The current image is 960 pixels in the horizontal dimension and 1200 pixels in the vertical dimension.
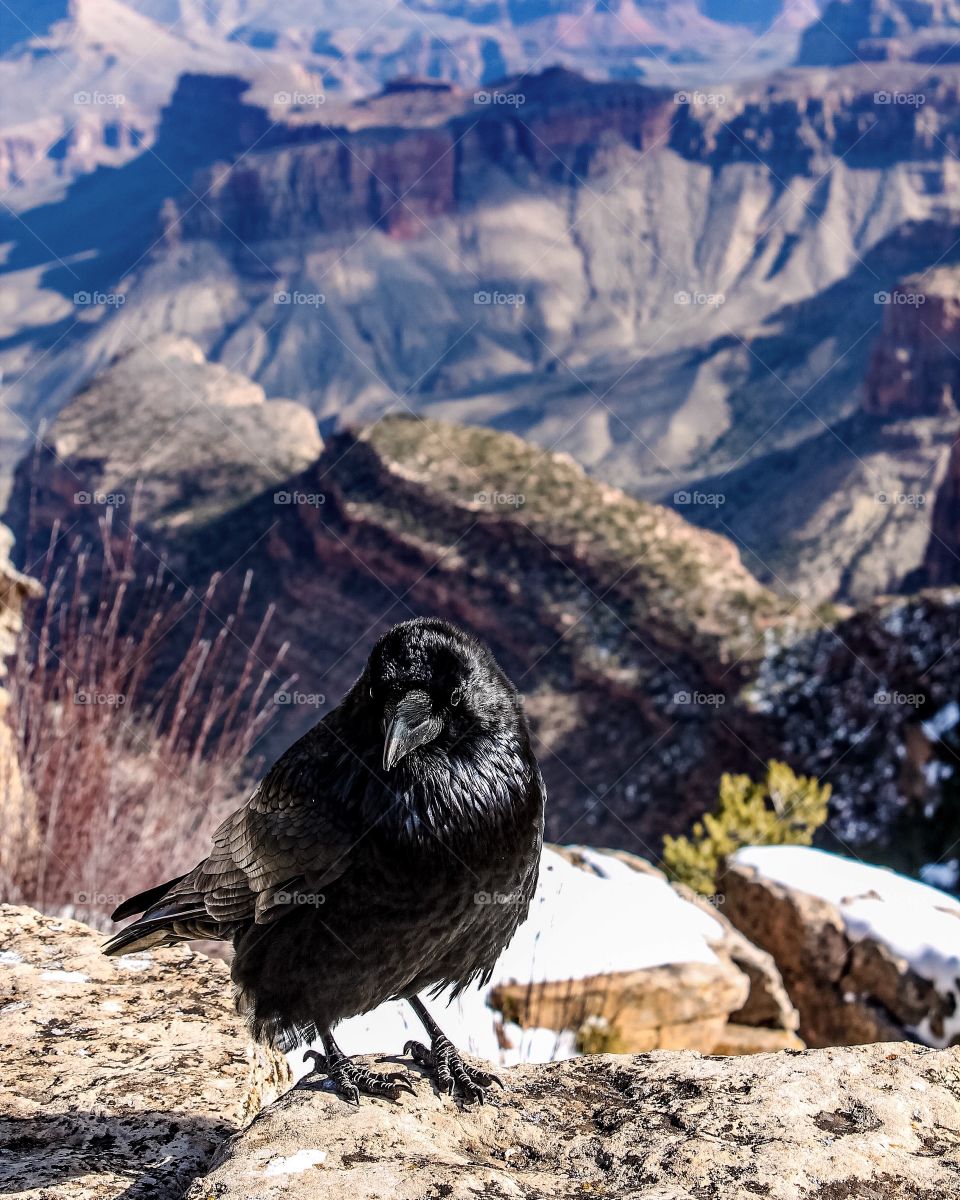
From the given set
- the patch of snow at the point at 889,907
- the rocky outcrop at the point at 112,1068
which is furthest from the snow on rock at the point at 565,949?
the rocky outcrop at the point at 112,1068

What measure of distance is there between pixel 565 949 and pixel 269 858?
2.84 m

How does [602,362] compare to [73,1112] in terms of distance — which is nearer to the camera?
[73,1112]

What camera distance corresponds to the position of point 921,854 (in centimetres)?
1711

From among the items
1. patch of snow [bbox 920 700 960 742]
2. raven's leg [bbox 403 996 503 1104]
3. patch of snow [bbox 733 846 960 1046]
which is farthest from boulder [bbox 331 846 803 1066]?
patch of snow [bbox 920 700 960 742]

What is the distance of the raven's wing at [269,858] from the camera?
311cm

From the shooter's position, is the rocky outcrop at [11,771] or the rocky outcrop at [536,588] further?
the rocky outcrop at [536,588]

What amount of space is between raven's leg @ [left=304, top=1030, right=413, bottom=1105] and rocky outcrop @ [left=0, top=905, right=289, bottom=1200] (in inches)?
14.9

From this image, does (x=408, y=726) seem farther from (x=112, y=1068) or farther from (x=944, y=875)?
(x=944, y=875)

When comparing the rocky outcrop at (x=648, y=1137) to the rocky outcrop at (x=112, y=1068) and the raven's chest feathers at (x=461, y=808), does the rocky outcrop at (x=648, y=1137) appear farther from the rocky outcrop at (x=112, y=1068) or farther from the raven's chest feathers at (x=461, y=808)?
the raven's chest feathers at (x=461, y=808)

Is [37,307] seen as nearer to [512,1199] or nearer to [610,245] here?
[610,245]

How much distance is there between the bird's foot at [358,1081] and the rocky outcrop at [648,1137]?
0.04 m

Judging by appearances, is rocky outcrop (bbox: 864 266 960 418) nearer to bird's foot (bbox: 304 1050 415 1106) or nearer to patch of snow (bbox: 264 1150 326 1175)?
bird's foot (bbox: 304 1050 415 1106)

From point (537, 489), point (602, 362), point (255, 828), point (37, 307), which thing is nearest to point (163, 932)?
point (255, 828)

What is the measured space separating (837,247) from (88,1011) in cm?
15963
